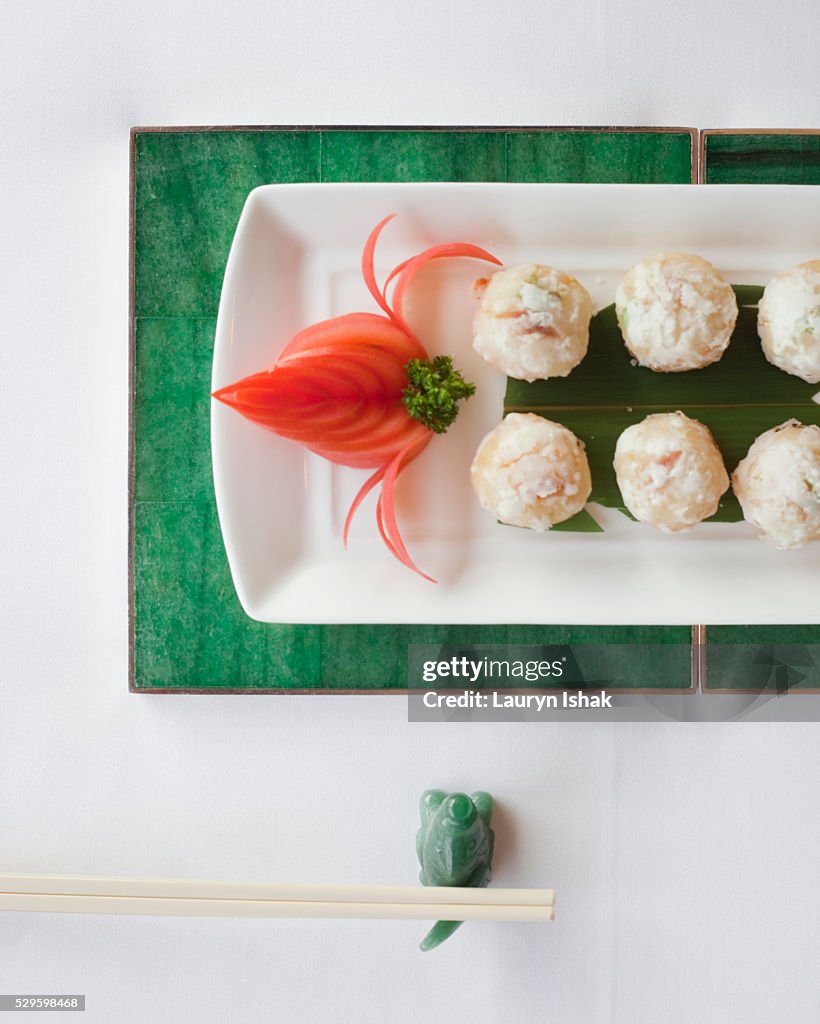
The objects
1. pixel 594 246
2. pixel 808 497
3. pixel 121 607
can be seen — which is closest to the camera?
pixel 808 497

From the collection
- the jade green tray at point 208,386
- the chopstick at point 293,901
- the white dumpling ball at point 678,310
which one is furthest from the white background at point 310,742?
the white dumpling ball at point 678,310

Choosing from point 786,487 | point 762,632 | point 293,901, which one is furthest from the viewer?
point 762,632

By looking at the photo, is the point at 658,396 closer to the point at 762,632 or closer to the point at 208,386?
the point at 762,632

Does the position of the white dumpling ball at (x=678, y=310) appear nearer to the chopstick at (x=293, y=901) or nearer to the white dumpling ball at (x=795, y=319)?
the white dumpling ball at (x=795, y=319)

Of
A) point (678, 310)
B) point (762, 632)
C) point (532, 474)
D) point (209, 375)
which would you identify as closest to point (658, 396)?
point (678, 310)

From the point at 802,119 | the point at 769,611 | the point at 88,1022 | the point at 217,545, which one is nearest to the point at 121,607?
the point at 217,545

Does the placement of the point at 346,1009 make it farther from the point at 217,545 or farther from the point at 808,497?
the point at 808,497

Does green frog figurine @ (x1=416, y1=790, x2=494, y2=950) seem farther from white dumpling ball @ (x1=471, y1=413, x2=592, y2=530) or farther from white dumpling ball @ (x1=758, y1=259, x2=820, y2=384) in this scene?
white dumpling ball @ (x1=758, y1=259, x2=820, y2=384)
